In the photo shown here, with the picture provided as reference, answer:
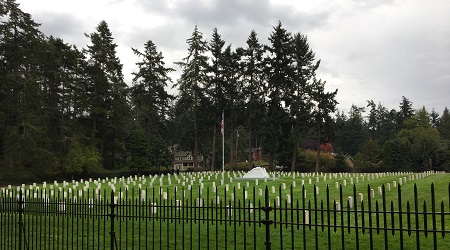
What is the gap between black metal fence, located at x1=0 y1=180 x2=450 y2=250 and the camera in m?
5.70

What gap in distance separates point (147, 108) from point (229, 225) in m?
56.3

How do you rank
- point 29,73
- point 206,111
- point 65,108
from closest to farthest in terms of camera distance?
1. point 29,73
2. point 65,108
3. point 206,111

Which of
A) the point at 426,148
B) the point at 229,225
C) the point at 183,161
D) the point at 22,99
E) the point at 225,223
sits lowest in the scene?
the point at 183,161

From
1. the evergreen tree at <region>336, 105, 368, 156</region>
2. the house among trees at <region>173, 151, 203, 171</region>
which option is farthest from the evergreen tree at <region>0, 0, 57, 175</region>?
the evergreen tree at <region>336, 105, 368, 156</region>

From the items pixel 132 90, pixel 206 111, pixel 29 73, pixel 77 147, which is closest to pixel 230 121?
pixel 206 111

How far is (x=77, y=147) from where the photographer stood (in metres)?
52.7

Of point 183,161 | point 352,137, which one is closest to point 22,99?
point 183,161

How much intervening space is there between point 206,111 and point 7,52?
29641mm

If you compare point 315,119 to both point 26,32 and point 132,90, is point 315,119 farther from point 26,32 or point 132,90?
point 26,32

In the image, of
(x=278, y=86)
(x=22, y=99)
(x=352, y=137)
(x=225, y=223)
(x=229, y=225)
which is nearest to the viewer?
(x=225, y=223)

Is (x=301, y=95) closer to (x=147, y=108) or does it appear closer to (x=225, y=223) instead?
(x=147, y=108)

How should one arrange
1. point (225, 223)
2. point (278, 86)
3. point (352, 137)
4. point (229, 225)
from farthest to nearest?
point (352, 137) < point (278, 86) < point (229, 225) < point (225, 223)

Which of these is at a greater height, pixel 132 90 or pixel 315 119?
pixel 132 90

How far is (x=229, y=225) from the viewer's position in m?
11.7
